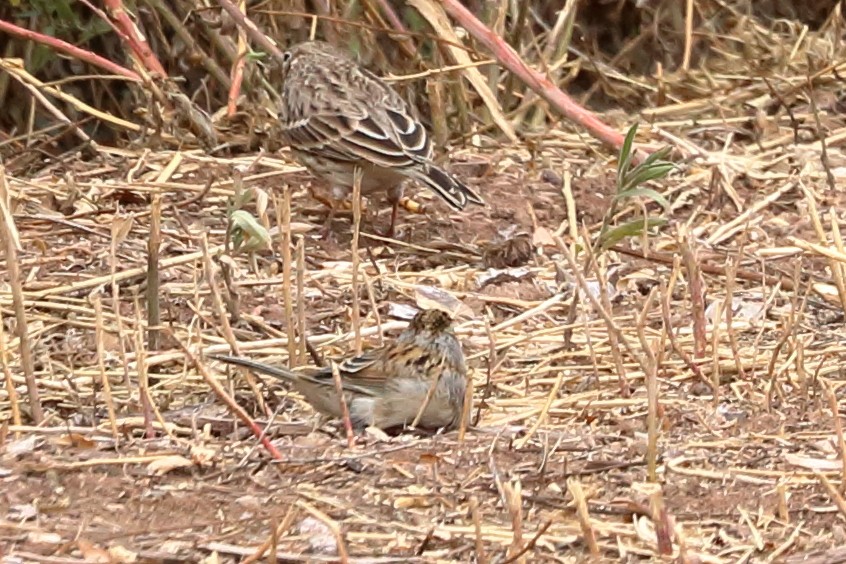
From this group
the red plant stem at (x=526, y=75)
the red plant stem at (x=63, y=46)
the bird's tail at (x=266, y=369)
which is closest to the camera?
the bird's tail at (x=266, y=369)

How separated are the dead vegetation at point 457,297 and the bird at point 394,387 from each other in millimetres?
109

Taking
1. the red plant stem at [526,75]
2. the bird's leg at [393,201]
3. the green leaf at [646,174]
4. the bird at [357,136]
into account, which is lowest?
the bird's leg at [393,201]

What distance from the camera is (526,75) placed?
7355mm

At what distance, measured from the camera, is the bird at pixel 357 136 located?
707cm

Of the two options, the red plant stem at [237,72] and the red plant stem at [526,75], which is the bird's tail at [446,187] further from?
the red plant stem at [237,72]

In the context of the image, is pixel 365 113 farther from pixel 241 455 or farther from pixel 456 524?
pixel 456 524

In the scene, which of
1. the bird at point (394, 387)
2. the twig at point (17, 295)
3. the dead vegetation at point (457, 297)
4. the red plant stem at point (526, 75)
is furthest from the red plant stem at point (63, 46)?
the bird at point (394, 387)

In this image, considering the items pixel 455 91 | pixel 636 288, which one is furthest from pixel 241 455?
pixel 455 91

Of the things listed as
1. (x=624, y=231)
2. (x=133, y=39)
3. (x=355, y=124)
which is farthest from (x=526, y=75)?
(x=624, y=231)

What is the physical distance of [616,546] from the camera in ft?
12.0

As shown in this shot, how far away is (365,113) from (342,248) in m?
0.73

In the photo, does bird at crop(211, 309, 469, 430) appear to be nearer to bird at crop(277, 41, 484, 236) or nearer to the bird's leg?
bird at crop(277, 41, 484, 236)

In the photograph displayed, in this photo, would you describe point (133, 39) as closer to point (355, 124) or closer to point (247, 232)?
point (355, 124)

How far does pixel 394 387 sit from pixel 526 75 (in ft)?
9.86
